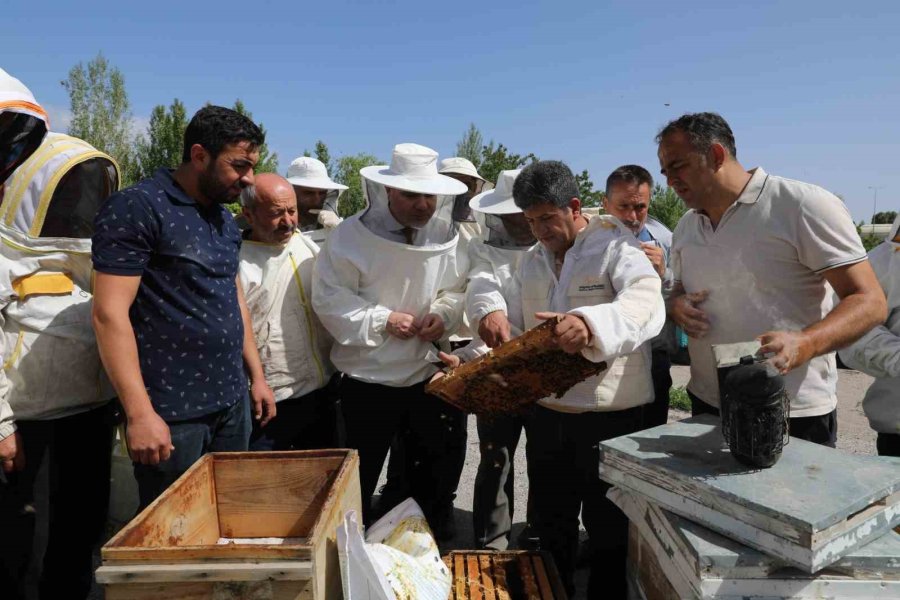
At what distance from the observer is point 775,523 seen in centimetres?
126

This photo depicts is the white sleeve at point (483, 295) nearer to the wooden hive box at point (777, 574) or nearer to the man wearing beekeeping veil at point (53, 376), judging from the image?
the wooden hive box at point (777, 574)

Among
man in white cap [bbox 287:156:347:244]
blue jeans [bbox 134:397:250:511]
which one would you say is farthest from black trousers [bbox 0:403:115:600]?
man in white cap [bbox 287:156:347:244]

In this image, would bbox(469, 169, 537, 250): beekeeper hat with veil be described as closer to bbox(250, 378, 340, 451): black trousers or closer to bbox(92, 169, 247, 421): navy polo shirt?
bbox(250, 378, 340, 451): black trousers

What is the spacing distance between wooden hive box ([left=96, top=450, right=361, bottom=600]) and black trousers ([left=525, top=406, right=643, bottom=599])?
0.94 metres

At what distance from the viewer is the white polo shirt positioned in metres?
2.03

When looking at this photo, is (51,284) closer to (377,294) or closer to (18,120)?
(18,120)

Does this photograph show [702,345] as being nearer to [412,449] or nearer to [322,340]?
[412,449]

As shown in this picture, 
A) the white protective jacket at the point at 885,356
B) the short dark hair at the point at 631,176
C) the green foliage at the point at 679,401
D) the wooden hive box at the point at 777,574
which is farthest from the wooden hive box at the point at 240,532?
the green foliage at the point at 679,401

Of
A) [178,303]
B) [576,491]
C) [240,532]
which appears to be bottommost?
[576,491]

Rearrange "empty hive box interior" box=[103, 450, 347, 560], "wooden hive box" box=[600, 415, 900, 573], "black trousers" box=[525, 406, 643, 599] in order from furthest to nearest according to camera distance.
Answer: "black trousers" box=[525, 406, 643, 599], "empty hive box interior" box=[103, 450, 347, 560], "wooden hive box" box=[600, 415, 900, 573]

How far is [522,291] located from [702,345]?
0.76 meters

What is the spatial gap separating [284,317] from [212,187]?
34.1 inches

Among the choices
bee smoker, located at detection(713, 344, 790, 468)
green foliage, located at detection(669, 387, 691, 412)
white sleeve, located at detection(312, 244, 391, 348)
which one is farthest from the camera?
green foliage, located at detection(669, 387, 691, 412)

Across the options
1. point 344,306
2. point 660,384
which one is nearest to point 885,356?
point 660,384
